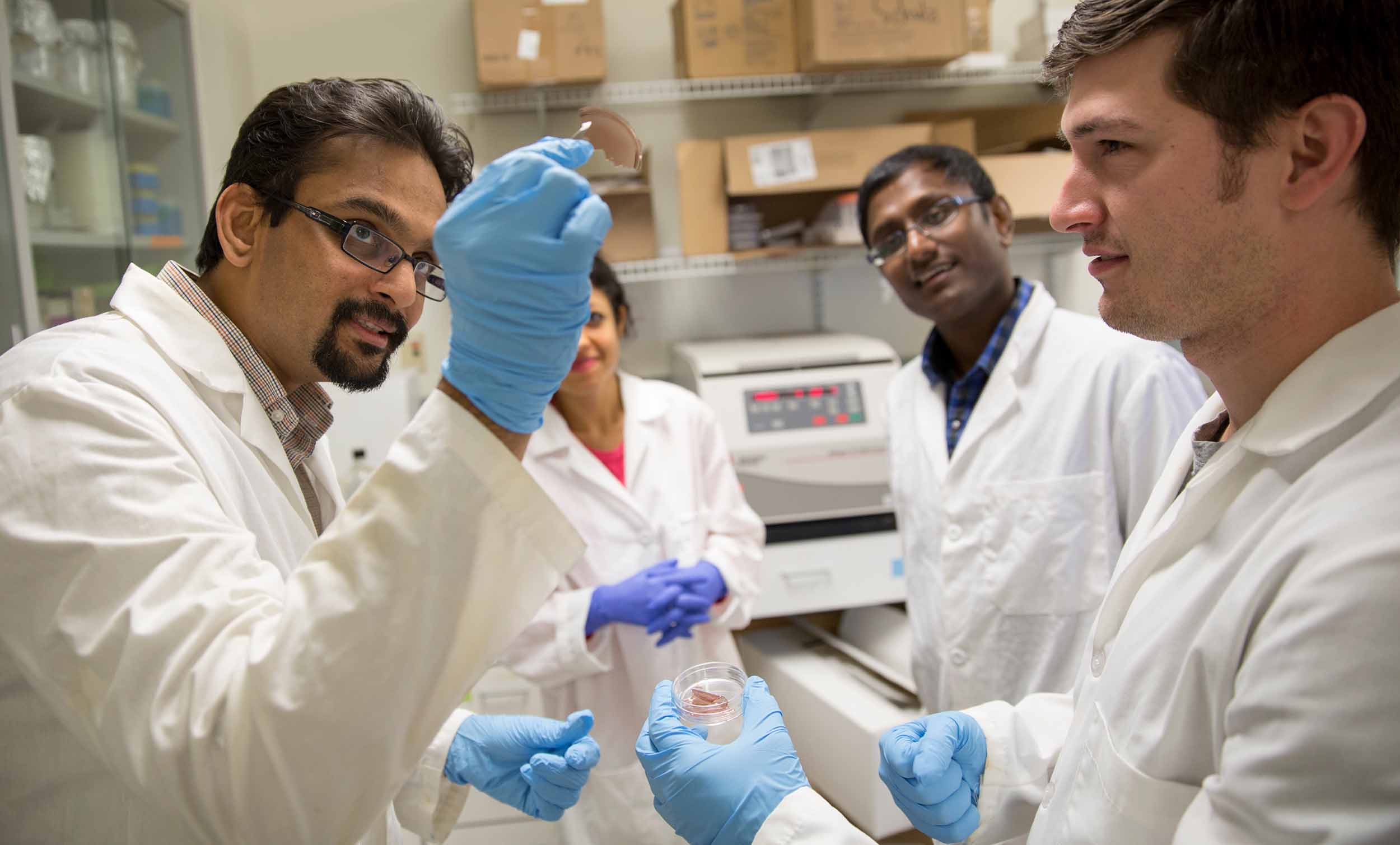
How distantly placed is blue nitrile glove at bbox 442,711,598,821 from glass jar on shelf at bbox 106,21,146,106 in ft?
5.92

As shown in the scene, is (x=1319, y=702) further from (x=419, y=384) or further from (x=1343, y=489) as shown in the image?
(x=419, y=384)

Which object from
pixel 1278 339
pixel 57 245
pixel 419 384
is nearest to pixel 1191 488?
pixel 1278 339

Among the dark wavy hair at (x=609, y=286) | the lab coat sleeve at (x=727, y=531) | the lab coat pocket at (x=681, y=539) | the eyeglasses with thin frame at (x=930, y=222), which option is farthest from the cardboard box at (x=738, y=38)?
the lab coat pocket at (x=681, y=539)

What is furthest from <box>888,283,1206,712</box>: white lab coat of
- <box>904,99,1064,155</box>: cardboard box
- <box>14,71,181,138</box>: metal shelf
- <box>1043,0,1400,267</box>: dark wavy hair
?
<box>14,71,181,138</box>: metal shelf

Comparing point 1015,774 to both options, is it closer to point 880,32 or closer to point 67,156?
point 880,32

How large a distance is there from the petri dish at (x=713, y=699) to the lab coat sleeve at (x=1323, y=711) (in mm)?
394

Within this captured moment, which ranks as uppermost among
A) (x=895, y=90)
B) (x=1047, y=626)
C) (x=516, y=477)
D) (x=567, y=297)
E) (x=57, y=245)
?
(x=895, y=90)

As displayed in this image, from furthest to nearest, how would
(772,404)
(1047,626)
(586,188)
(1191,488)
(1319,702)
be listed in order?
(772,404) < (1047,626) < (1191,488) < (586,188) < (1319,702)

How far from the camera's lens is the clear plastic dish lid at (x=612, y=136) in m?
0.80

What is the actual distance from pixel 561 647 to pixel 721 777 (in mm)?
799

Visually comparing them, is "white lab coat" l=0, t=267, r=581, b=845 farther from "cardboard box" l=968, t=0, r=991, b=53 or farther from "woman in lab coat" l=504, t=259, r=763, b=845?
"cardboard box" l=968, t=0, r=991, b=53

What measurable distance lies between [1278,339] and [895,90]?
2.29 m

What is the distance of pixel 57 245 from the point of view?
1.81 metres

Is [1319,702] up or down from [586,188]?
down
